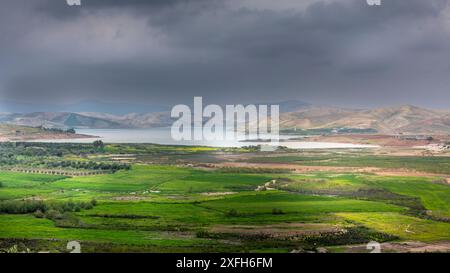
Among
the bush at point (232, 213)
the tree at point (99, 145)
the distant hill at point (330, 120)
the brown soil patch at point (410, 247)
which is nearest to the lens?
the brown soil patch at point (410, 247)

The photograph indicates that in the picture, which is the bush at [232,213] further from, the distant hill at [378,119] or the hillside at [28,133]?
the hillside at [28,133]

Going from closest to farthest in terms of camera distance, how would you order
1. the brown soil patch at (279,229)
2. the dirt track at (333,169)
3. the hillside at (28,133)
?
the brown soil patch at (279,229) → the dirt track at (333,169) → the hillside at (28,133)

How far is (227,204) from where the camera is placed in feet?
40.6

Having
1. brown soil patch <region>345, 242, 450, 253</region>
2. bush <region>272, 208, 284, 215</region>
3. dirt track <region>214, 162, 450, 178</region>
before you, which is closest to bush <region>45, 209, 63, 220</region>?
bush <region>272, 208, 284, 215</region>

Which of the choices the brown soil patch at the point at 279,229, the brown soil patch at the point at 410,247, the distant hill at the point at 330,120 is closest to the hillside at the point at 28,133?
the distant hill at the point at 330,120

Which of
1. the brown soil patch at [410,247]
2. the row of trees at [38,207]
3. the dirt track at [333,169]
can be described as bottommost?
the brown soil patch at [410,247]

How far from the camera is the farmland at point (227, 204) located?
396 inches

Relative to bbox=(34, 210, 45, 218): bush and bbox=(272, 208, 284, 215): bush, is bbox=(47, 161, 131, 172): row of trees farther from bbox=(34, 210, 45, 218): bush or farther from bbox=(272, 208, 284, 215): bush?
bbox=(272, 208, 284, 215): bush

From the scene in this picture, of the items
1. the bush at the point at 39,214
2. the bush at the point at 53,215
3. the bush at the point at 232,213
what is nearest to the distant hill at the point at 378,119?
the bush at the point at 232,213

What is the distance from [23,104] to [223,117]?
9853 mm

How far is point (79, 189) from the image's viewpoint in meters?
13.9

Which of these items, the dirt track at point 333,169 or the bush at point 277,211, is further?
the dirt track at point 333,169

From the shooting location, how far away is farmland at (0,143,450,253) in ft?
33.0

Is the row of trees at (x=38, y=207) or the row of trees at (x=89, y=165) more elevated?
the row of trees at (x=89, y=165)
